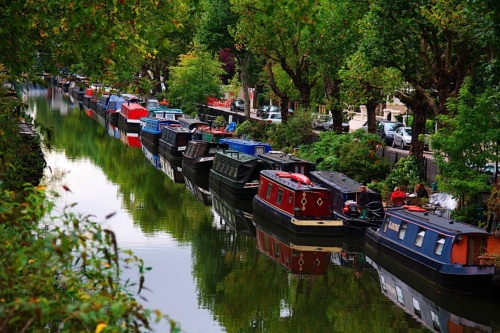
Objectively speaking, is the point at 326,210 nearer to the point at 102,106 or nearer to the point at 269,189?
the point at 269,189

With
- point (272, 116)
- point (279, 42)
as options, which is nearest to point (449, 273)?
point (279, 42)

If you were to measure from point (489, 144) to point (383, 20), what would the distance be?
7337mm

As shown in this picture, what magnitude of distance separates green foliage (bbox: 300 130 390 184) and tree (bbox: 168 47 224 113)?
1317 inches

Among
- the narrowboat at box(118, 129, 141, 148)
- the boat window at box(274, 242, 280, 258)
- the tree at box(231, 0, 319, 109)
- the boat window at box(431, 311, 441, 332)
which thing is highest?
the tree at box(231, 0, 319, 109)

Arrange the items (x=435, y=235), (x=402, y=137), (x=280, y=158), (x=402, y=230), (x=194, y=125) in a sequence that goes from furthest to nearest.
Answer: (x=194, y=125)
(x=402, y=137)
(x=280, y=158)
(x=402, y=230)
(x=435, y=235)

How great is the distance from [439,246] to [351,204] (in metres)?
7.77

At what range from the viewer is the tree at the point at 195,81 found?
265 ft

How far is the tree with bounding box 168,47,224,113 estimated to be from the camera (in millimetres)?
80750

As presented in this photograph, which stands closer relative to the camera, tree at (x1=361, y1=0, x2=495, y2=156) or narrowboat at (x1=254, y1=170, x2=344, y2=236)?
tree at (x1=361, y1=0, x2=495, y2=156)

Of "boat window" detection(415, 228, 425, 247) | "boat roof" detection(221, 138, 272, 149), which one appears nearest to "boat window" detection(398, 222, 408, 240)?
"boat window" detection(415, 228, 425, 247)

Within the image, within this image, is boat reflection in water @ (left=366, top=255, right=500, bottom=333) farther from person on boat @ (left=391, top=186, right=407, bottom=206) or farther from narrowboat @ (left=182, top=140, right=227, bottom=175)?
narrowboat @ (left=182, top=140, right=227, bottom=175)

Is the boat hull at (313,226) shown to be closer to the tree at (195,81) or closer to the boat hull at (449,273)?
the boat hull at (449,273)

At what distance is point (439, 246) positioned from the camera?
27219 mm

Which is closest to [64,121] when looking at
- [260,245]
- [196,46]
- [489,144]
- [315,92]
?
[196,46]
